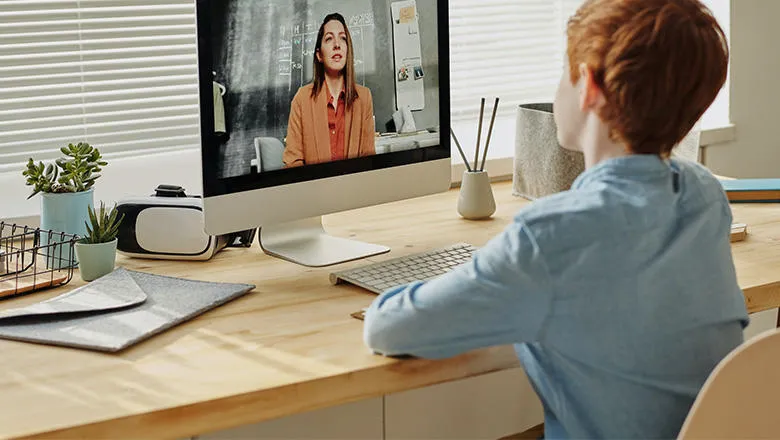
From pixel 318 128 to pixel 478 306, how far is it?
662 millimetres

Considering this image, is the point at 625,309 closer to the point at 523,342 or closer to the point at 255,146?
the point at 523,342

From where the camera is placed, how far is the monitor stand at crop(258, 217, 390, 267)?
188cm

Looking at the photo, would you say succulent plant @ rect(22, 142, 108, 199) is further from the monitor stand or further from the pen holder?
the pen holder

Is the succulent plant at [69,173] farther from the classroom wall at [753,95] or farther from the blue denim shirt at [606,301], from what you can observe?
the classroom wall at [753,95]

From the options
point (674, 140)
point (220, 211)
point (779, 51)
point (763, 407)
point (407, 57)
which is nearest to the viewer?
point (763, 407)

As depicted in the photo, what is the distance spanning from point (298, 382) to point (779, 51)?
7.03 feet

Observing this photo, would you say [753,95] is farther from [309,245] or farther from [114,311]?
[114,311]

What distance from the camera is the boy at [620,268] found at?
1.25 metres

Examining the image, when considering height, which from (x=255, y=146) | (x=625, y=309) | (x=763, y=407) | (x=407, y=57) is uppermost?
(x=407, y=57)

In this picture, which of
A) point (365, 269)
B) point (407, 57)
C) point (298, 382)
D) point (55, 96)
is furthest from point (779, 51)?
point (298, 382)

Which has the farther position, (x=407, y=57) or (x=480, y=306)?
(x=407, y=57)

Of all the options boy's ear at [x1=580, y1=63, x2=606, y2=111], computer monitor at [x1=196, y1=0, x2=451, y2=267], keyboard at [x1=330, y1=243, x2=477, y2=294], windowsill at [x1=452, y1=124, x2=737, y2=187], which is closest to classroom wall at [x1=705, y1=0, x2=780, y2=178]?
windowsill at [x1=452, y1=124, x2=737, y2=187]

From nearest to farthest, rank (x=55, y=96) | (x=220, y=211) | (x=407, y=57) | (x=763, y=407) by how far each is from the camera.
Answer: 1. (x=763, y=407)
2. (x=220, y=211)
3. (x=407, y=57)
4. (x=55, y=96)

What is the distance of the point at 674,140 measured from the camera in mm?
1329
